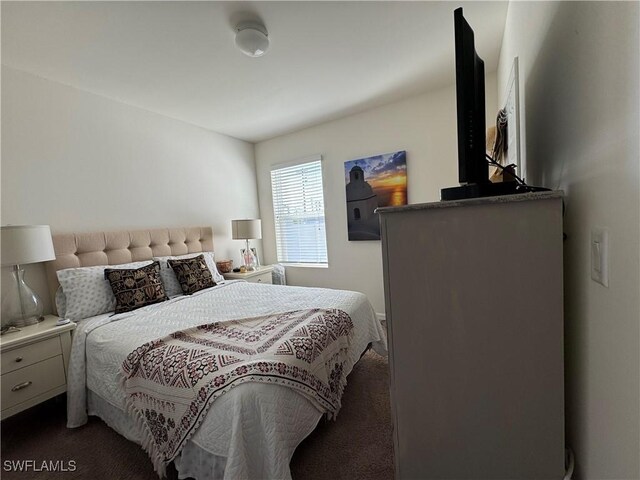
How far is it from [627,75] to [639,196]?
24 cm

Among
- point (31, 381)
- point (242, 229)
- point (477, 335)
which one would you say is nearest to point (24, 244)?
point (31, 381)

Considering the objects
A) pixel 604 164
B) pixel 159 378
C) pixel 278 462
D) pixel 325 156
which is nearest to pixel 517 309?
pixel 604 164

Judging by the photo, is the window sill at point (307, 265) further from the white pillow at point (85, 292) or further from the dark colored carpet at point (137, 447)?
the white pillow at point (85, 292)

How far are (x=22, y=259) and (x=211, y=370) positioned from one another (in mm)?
1583

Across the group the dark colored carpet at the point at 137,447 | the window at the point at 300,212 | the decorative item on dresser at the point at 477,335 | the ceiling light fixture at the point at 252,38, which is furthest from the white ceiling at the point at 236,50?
the dark colored carpet at the point at 137,447

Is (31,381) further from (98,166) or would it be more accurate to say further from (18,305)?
(98,166)

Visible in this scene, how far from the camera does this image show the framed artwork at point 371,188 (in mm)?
3230

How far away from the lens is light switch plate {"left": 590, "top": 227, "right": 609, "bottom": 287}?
63 cm

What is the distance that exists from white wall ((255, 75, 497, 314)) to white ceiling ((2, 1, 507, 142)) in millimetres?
263

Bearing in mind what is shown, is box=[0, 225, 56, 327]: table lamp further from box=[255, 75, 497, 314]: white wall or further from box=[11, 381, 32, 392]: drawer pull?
box=[255, 75, 497, 314]: white wall

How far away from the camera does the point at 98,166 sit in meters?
2.58

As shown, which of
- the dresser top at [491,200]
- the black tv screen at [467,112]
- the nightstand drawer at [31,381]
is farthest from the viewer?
the nightstand drawer at [31,381]

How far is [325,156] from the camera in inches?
145

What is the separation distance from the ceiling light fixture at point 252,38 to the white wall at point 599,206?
1.56m
